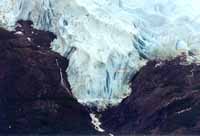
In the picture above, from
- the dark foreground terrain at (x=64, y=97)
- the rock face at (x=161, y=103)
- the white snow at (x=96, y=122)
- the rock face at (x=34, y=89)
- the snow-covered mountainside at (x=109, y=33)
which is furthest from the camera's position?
the snow-covered mountainside at (x=109, y=33)

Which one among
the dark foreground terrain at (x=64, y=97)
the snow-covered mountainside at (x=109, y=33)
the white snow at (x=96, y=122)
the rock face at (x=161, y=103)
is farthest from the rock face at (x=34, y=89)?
the rock face at (x=161, y=103)

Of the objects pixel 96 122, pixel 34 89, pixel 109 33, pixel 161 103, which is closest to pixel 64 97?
pixel 34 89

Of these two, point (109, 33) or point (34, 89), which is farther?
point (109, 33)

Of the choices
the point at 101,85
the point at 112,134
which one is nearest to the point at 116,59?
the point at 101,85

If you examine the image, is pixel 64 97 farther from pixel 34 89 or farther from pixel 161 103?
pixel 161 103

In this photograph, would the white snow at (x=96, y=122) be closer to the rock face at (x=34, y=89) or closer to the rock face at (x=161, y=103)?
the rock face at (x=34, y=89)

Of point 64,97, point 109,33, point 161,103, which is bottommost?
point 161,103

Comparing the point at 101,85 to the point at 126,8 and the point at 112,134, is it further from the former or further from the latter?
the point at 126,8
